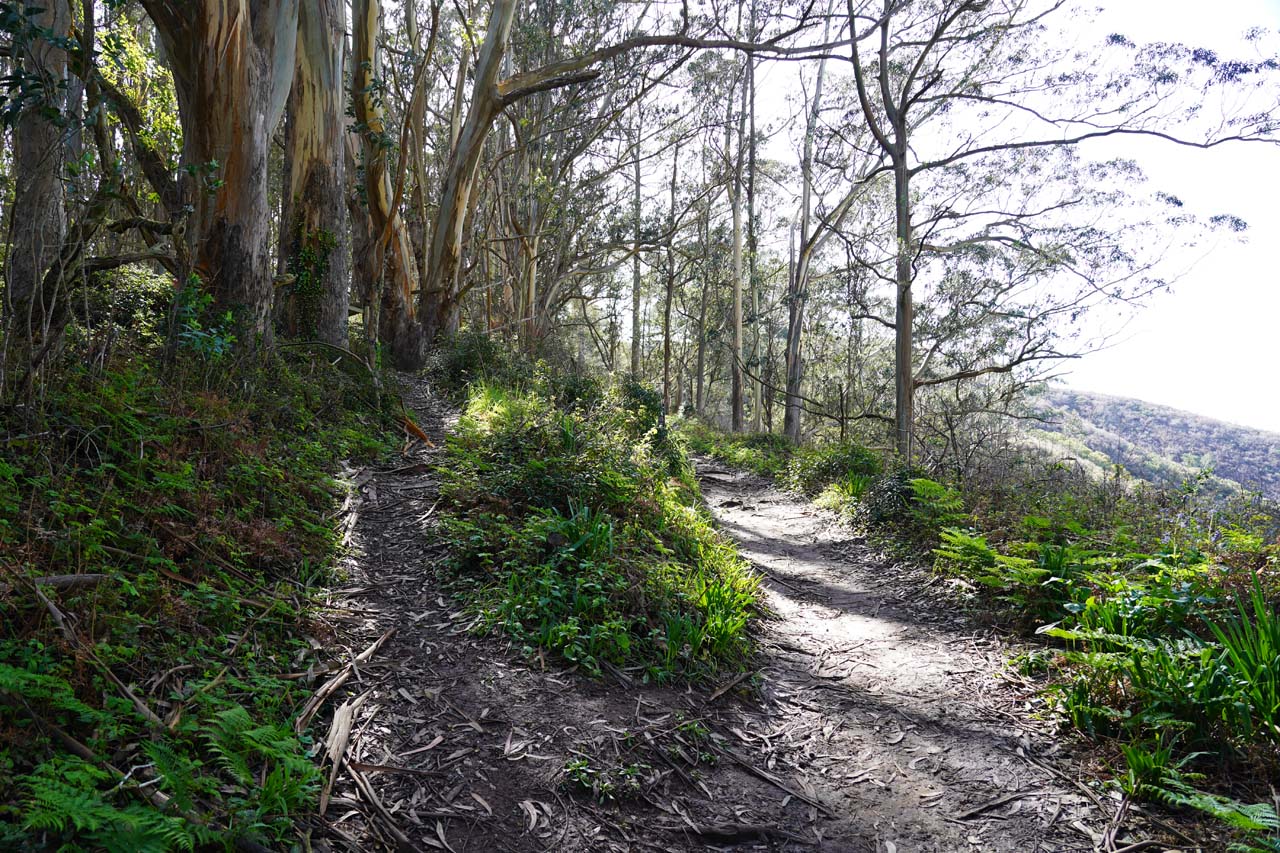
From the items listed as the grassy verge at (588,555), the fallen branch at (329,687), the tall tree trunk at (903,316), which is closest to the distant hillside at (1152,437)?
the tall tree trunk at (903,316)

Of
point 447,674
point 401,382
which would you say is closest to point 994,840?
point 447,674

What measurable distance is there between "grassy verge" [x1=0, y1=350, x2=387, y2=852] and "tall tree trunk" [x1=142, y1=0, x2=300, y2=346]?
1772mm

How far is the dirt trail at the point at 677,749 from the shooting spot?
2365mm

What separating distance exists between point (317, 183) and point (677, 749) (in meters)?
7.84

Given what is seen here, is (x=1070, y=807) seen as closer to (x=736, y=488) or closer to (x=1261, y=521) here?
(x=1261, y=521)

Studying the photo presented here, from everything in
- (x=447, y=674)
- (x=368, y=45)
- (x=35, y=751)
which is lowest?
(x=447, y=674)

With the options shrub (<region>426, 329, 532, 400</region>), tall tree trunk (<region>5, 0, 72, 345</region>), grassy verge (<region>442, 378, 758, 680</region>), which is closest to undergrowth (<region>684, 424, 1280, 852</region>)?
grassy verge (<region>442, 378, 758, 680</region>)

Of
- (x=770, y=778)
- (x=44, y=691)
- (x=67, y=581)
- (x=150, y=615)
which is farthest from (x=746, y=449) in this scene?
(x=44, y=691)

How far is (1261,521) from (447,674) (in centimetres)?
539

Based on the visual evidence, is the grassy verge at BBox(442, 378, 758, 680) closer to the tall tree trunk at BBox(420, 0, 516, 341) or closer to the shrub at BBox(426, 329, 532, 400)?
the shrub at BBox(426, 329, 532, 400)

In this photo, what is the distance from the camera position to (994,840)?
2531mm

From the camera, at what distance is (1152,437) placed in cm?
4378

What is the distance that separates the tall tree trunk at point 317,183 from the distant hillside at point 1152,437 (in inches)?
1054

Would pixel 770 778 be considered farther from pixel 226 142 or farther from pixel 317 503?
pixel 226 142
